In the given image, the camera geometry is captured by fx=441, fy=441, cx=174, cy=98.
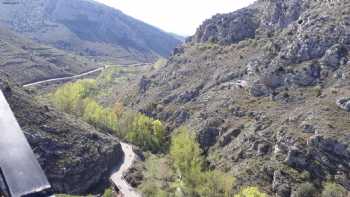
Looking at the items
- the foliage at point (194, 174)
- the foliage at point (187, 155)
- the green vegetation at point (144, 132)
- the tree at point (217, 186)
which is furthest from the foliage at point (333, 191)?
the green vegetation at point (144, 132)

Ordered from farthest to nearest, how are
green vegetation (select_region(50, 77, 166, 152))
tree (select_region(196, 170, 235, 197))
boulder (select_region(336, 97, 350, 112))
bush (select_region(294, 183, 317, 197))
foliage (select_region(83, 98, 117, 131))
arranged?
foliage (select_region(83, 98, 117, 131))
green vegetation (select_region(50, 77, 166, 152))
boulder (select_region(336, 97, 350, 112))
tree (select_region(196, 170, 235, 197))
bush (select_region(294, 183, 317, 197))

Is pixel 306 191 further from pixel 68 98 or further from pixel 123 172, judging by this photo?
pixel 68 98

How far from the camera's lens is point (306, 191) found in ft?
254

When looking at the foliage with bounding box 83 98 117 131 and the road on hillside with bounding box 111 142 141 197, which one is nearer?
the road on hillside with bounding box 111 142 141 197

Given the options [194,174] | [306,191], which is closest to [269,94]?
[194,174]

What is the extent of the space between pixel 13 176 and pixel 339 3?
130892 mm

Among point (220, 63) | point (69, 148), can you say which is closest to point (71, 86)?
point (220, 63)

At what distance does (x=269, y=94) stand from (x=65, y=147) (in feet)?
170

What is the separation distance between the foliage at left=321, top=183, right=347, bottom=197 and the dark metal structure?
75.4m

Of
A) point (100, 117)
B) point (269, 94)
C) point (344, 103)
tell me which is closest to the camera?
point (344, 103)

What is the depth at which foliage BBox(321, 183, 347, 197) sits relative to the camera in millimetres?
74062

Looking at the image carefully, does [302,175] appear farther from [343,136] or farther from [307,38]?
[307,38]

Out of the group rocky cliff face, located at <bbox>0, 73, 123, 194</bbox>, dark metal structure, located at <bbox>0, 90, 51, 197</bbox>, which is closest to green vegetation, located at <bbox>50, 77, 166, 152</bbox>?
rocky cliff face, located at <bbox>0, 73, 123, 194</bbox>

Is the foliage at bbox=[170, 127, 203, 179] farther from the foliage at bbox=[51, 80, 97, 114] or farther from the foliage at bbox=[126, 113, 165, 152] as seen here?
the foliage at bbox=[51, 80, 97, 114]
